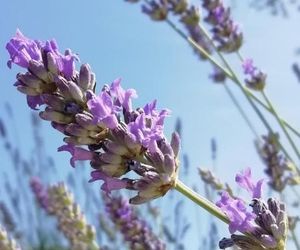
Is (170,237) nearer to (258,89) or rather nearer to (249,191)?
(258,89)

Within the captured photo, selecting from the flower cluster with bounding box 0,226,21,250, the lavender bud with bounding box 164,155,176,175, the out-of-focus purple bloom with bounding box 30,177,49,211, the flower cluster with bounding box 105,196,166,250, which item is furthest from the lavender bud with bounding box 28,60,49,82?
the out-of-focus purple bloom with bounding box 30,177,49,211

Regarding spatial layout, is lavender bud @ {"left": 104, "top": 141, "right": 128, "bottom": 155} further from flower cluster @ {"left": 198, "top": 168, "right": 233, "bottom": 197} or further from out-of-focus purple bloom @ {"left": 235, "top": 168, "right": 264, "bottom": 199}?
flower cluster @ {"left": 198, "top": 168, "right": 233, "bottom": 197}

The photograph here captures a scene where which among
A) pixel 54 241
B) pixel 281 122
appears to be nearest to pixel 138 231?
pixel 281 122

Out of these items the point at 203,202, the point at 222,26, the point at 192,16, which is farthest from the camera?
the point at 222,26

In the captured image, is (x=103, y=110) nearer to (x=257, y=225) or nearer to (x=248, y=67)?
(x=257, y=225)

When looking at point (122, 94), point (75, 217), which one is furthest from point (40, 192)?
point (122, 94)

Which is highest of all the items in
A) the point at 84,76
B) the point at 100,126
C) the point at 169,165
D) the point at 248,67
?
the point at 248,67

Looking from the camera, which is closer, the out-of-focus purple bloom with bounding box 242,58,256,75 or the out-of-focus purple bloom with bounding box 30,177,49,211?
the out-of-focus purple bloom with bounding box 242,58,256,75
